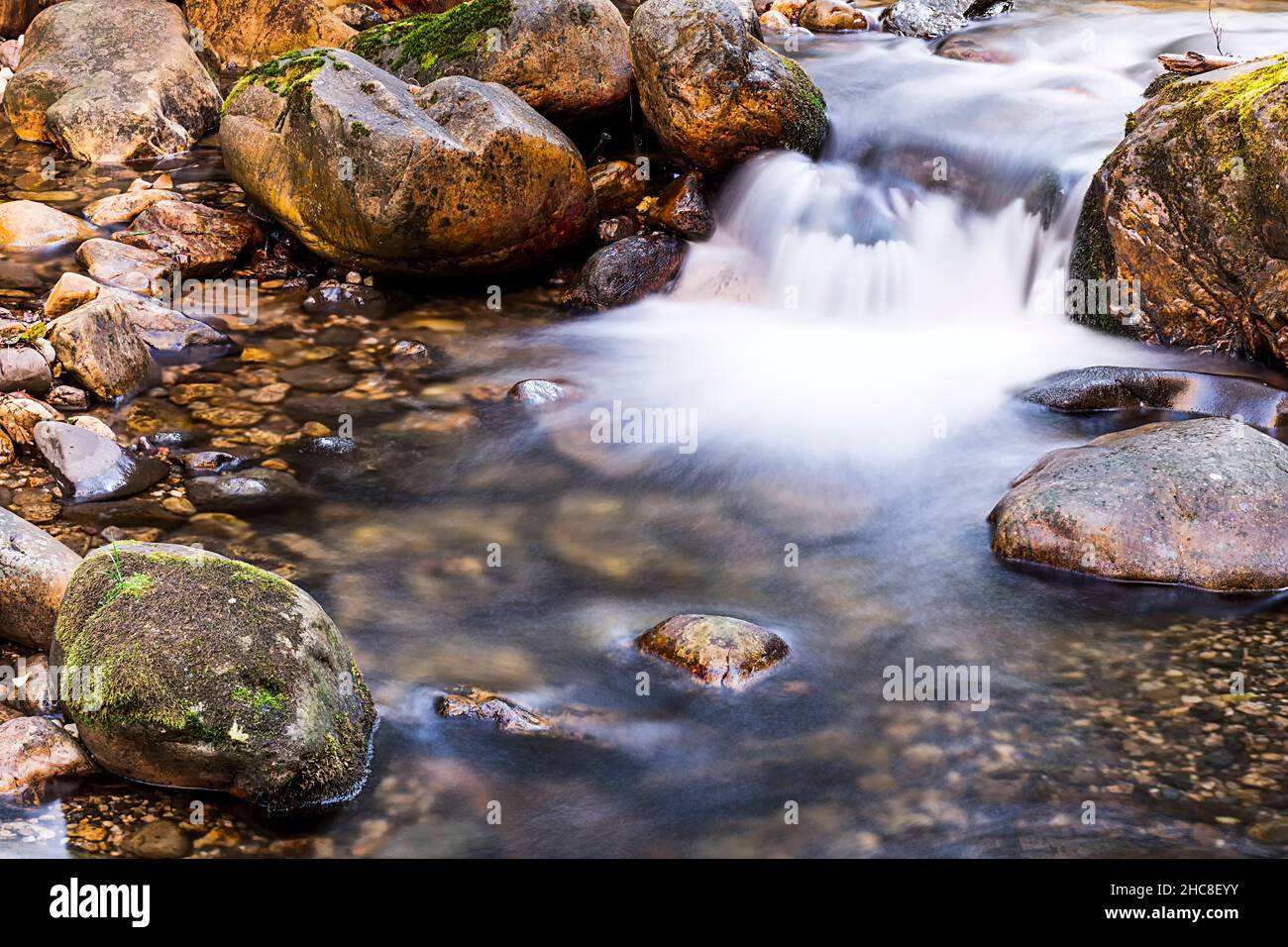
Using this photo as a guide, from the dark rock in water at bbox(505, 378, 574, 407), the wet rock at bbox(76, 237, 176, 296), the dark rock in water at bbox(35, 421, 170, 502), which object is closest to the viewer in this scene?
the dark rock in water at bbox(35, 421, 170, 502)

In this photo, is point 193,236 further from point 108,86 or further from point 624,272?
point 624,272

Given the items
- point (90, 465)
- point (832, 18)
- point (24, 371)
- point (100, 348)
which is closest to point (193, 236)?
point (100, 348)

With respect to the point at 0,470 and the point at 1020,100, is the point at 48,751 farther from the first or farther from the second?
the point at 1020,100

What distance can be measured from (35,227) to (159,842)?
273 inches

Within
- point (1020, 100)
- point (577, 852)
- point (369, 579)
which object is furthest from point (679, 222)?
point (577, 852)

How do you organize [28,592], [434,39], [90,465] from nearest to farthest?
[28,592] → [90,465] → [434,39]

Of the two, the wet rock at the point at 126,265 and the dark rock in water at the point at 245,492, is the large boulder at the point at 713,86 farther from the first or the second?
the dark rock in water at the point at 245,492

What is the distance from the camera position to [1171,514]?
218 inches

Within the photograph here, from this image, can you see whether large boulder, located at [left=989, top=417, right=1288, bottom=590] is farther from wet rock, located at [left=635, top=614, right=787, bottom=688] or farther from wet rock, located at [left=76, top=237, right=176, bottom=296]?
wet rock, located at [left=76, top=237, right=176, bottom=296]

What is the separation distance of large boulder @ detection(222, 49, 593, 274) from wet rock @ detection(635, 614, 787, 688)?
447 centimetres

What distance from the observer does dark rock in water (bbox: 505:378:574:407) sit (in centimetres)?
773

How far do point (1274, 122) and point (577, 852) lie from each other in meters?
6.05

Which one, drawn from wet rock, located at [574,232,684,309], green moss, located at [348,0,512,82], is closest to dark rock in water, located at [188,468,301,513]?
wet rock, located at [574,232,684,309]
